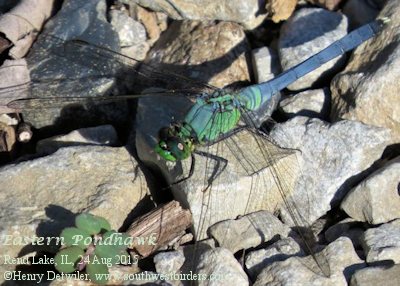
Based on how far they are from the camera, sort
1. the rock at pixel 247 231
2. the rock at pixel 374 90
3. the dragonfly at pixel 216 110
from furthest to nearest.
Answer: the rock at pixel 374 90 → the dragonfly at pixel 216 110 → the rock at pixel 247 231

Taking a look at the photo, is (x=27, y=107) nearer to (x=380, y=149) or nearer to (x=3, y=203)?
(x=3, y=203)

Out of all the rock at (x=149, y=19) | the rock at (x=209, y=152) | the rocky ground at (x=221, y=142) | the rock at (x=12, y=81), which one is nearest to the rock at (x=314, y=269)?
the rocky ground at (x=221, y=142)

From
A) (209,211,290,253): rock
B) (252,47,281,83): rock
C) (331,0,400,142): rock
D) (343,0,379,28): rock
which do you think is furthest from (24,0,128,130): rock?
(343,0,379,28): rock

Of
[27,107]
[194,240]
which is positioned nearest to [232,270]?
[194,240]

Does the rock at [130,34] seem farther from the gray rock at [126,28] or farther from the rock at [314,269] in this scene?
the rock at [314,269]

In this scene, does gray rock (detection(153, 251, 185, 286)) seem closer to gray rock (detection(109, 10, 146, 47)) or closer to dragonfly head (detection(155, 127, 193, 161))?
dragonfly head (detection(155, 127, 193, 161))
